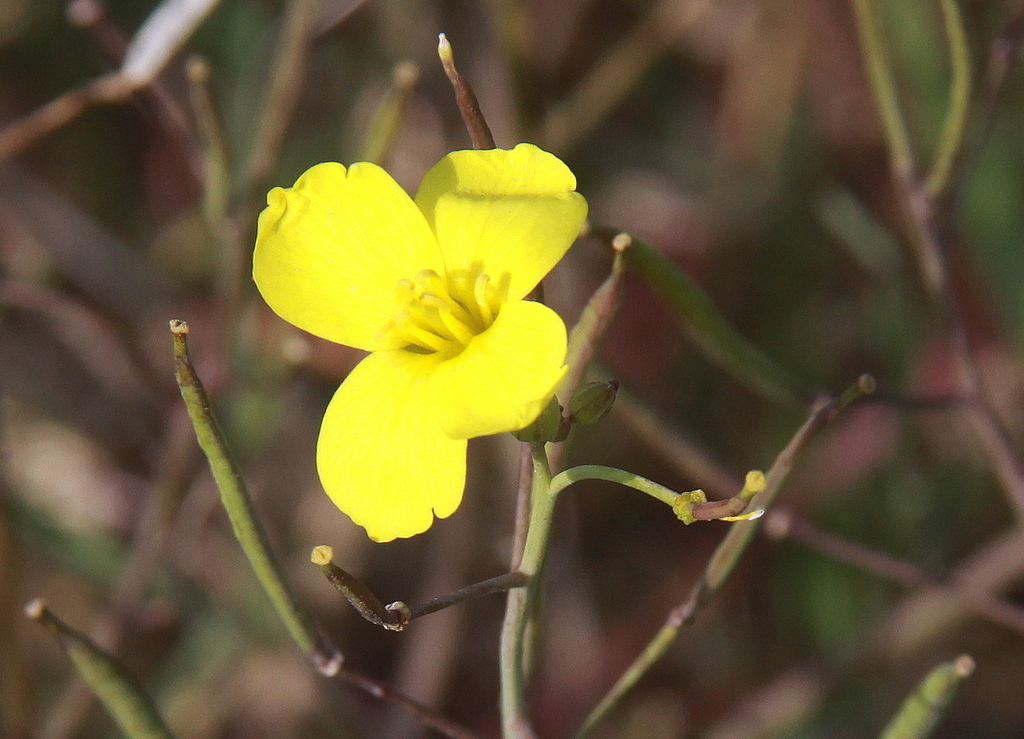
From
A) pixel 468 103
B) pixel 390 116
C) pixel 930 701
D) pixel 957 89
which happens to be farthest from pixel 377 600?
pixel 957 89

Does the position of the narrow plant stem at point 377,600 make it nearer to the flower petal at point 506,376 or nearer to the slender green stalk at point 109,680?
the flower petal at point 506,376

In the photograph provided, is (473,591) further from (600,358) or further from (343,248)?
(600,358)

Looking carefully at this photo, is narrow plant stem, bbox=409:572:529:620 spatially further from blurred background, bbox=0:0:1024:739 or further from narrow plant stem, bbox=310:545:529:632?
blurred background, bbox=0:0:1024:739

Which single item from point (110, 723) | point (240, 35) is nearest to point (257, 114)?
point (240, 35)

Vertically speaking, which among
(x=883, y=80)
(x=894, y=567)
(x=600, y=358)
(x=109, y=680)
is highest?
(x=883, y=80)

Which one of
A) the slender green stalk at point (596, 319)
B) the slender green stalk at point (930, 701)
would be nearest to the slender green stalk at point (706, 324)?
the slender green stalk at point (596, 319)

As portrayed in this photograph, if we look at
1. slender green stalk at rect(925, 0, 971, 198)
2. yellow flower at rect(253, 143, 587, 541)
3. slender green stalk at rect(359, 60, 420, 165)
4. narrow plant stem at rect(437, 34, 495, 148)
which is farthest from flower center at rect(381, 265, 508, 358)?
slender green stalk at rect(925, 0, 971, 198)
